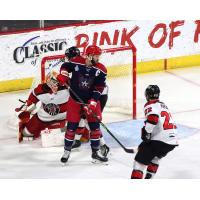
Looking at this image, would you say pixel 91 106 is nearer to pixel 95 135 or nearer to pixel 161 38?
pixel 95 135

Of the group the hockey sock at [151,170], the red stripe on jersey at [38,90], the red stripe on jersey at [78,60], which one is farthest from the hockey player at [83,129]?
the hockey sock at [151,170]

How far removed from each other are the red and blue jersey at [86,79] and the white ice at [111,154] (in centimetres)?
61

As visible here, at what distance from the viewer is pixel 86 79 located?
259 inches

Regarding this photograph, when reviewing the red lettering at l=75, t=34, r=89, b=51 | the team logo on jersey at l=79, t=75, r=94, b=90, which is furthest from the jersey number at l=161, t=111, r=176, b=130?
the red lettering at l=75, t=34, r=89, b=51

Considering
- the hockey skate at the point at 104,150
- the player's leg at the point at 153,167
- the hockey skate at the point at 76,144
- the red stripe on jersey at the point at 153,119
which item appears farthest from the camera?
the hockey skate at the point at 76,144

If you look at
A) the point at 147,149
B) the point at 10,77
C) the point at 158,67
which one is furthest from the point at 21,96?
the point at 147,149

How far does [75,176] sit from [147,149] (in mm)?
786

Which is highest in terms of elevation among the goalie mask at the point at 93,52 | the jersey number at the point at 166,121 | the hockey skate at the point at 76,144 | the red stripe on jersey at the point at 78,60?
the goalie mask at the point at 93,52

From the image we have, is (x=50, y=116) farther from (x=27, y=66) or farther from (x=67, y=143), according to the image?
(x=27, y=66)

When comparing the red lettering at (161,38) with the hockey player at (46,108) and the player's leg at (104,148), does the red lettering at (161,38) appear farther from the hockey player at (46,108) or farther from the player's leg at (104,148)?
the player's leg at (104,148)

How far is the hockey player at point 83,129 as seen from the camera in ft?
22.5

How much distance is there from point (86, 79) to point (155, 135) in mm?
968

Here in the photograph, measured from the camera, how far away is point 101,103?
6.99 metres

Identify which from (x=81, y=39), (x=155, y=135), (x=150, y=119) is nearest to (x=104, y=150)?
(x=155, y=135)
